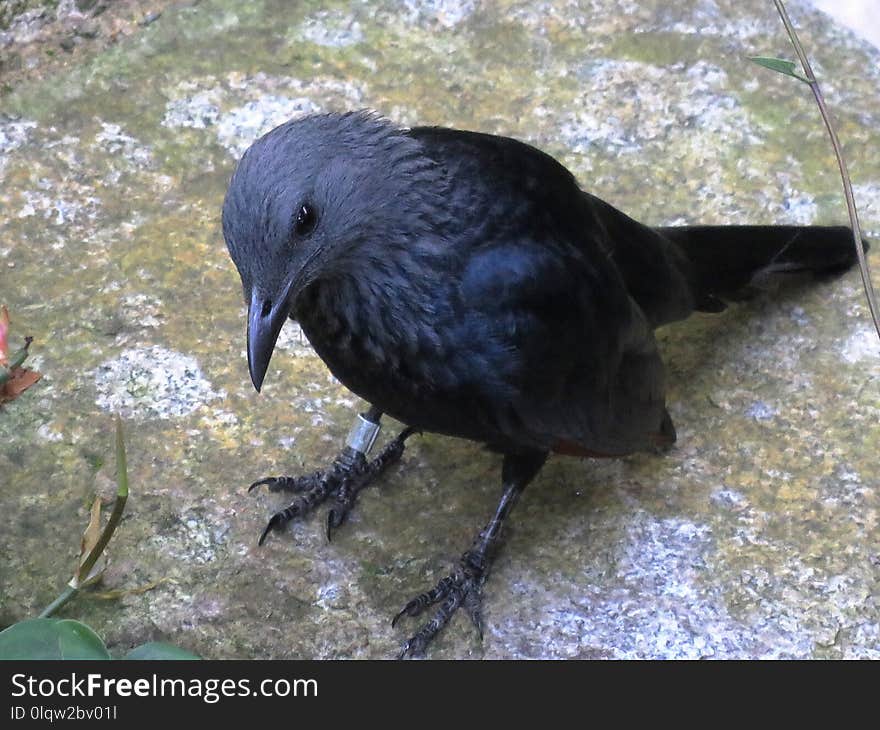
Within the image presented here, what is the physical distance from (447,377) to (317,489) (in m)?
0.77

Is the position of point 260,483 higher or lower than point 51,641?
lower

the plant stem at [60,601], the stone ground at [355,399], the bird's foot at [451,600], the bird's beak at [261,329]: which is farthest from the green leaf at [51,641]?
the bird's foot at [451,600]

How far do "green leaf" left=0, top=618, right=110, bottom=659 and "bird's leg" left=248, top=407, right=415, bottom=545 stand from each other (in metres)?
0.85

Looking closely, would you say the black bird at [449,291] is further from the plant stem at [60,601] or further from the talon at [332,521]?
the plant stem at [60,601]

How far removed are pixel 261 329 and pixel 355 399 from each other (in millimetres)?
1175

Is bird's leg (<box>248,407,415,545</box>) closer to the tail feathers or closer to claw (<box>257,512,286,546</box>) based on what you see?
claw (<box>257,512,286,546</box>)

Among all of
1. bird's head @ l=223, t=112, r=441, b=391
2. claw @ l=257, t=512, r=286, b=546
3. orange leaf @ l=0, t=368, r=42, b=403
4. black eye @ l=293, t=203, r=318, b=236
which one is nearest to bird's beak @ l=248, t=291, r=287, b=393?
bird's head @ l=223, t=112, r=441, b=391

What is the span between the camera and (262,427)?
145 inches

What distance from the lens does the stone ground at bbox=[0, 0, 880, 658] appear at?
3.25 m

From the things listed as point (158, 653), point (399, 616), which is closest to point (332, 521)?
point (399, 616)

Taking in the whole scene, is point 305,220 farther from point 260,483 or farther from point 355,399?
point 355,399

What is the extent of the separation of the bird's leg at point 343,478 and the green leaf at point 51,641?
0.85m

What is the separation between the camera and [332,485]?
3533 millimetres

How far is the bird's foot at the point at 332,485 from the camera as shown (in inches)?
136
